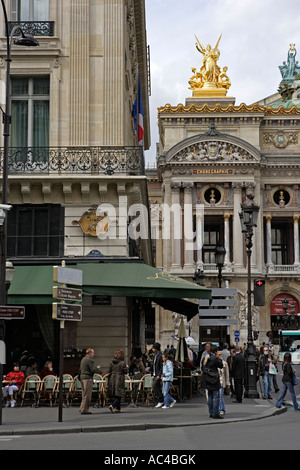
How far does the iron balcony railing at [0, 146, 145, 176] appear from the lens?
72.2ft

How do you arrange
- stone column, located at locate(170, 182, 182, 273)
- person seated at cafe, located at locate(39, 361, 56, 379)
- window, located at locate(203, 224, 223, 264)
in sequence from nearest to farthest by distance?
person seated at cafe, located at locate(39, 361, 56, 379) → stone column, located at locate(170, 182, 182, 273) → window, located at locate(203, 224, 223, 264)

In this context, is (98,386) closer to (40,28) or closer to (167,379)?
(167,379)

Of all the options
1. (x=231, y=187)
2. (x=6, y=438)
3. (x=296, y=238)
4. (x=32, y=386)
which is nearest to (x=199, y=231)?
(x=231, y=187)

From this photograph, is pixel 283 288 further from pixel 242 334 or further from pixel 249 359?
pixel 249 359

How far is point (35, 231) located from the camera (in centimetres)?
2217

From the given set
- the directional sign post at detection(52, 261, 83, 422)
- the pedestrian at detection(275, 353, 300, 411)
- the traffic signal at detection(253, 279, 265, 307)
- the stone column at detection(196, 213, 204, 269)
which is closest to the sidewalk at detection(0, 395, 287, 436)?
the pedestrian at detection(275, 353, 300, 411)

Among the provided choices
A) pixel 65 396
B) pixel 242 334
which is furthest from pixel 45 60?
pixel 242 334

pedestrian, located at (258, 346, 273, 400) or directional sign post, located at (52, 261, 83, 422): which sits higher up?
directional sign post, located at (52, 261, 83, 422)

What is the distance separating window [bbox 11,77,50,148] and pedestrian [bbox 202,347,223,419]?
32.4ft

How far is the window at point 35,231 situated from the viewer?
22.0m

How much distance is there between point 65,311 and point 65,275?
778 mm

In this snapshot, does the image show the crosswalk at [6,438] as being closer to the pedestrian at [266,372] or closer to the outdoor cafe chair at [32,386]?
the outdoor cafe chair at [32,386]

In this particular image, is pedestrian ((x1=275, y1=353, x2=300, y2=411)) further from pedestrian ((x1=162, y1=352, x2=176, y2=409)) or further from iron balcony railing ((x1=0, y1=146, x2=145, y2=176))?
iron balcony railing ((x1=0, y1=146, x2=145, y2=176))

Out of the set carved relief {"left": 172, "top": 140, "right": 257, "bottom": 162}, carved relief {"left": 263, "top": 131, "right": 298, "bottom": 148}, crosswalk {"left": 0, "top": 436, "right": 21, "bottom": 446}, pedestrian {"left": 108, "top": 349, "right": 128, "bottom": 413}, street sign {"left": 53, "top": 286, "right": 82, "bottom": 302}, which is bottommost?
crosswalk {"left": 0, "top": 436, "right": 21, "bottom": 446}
